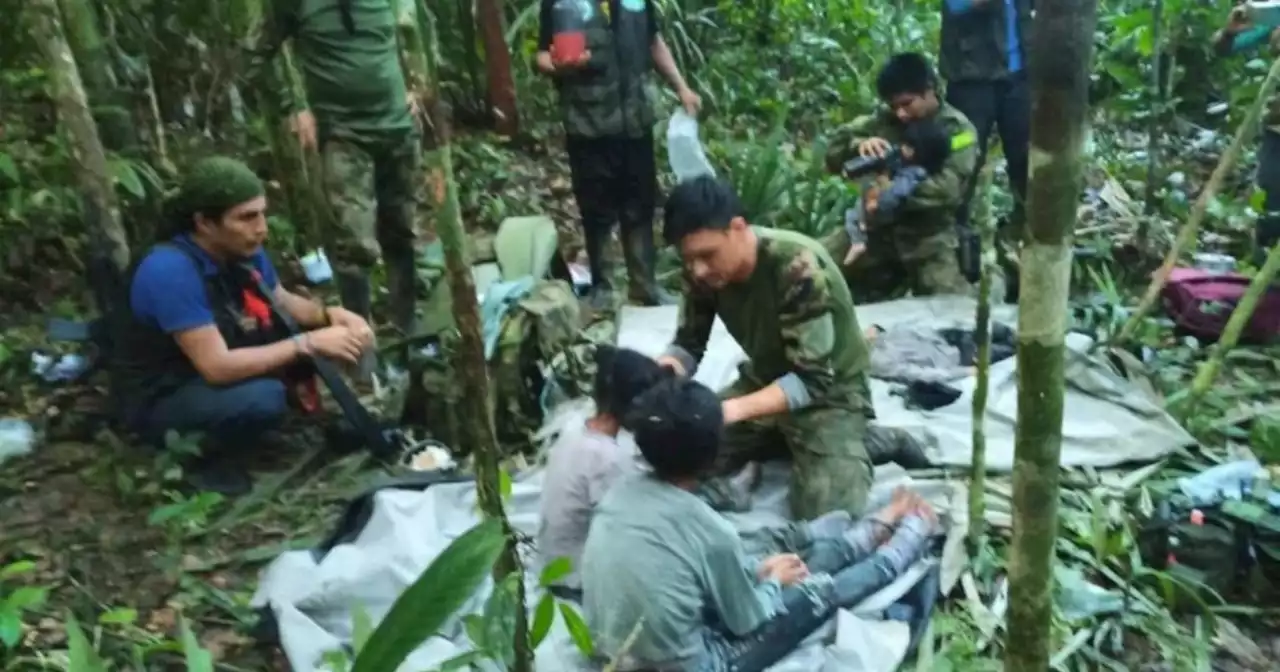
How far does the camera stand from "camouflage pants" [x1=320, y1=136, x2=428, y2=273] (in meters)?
4.41

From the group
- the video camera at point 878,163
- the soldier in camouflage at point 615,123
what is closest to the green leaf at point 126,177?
the soldier in camouflage at point 615,123

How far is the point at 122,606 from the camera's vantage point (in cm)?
318

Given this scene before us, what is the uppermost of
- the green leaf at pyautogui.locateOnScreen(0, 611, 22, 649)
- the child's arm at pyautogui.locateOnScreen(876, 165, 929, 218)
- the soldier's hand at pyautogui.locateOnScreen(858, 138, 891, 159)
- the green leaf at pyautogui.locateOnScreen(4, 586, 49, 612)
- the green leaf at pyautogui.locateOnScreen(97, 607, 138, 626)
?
the soldier's hand at pyautogui.locateOnScreen(858, 138, 891, 159)

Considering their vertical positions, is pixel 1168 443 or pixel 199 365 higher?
pixel 199 365

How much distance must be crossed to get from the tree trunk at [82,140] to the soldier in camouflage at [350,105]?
704 millimetres

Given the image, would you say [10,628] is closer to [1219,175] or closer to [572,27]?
[572,27]

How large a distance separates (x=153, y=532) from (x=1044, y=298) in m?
2.79

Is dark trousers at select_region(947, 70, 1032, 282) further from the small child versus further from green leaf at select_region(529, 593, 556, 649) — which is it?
green leaf at select_region(529, 593, 556, 649)

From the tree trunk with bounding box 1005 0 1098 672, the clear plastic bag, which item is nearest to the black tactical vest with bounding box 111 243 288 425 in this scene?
the clear plastic bag

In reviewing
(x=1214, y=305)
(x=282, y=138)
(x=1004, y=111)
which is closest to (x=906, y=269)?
(x=1004, y=111)

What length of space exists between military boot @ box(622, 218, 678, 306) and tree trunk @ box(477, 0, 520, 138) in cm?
208

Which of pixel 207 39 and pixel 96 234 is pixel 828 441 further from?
pixel 207 39

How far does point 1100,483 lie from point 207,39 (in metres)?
4.43

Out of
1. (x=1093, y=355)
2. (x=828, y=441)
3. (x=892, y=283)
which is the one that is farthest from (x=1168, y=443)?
(x=892, y=283)
